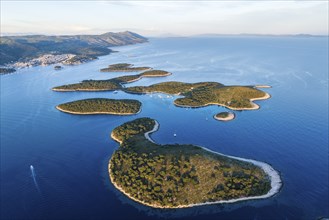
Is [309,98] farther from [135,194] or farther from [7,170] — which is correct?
[7,170]

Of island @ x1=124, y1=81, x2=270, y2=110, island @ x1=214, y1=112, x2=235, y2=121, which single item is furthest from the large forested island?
island @ x1=214, y1=112, x2=235, y2=121

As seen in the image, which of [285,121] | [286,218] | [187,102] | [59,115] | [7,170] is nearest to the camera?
[286,218]

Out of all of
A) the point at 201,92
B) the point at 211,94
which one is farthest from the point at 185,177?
the point at 201,92

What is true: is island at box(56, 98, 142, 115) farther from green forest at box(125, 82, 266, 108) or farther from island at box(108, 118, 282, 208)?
island at box(108, 118, 282, 208)

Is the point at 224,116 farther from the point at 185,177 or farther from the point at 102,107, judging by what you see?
the point at 102,107

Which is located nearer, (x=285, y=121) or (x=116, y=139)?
(x=116, y=139)

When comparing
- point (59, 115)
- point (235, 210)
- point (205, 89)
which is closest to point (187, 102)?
point (205, 89)
